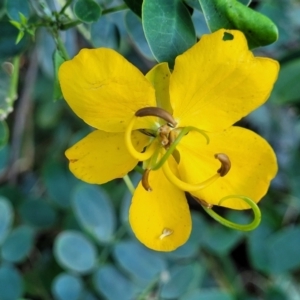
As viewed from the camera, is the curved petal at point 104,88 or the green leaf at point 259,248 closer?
the curved petal at point 104,88

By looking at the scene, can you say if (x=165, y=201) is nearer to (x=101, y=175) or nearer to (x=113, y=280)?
(x=101, y=175)

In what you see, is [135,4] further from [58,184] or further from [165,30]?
[58,184]

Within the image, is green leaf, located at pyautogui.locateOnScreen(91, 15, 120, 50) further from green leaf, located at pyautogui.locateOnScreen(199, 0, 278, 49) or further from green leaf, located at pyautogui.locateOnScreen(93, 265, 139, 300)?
green leaf, located at pyautogui.locateOnScreen(93, 265, 139, 300)

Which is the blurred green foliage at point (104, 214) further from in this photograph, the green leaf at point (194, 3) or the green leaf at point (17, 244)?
the green leaf at point (194, 3)

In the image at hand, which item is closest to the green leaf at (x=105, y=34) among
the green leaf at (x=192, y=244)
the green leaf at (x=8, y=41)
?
the green leaf at (x=8, y=41)

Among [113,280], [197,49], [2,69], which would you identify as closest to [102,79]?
[197,49]

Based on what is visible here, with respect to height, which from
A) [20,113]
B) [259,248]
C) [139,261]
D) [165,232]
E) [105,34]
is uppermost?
[105,34]

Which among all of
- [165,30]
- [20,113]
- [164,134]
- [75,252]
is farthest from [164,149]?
[20,113]
